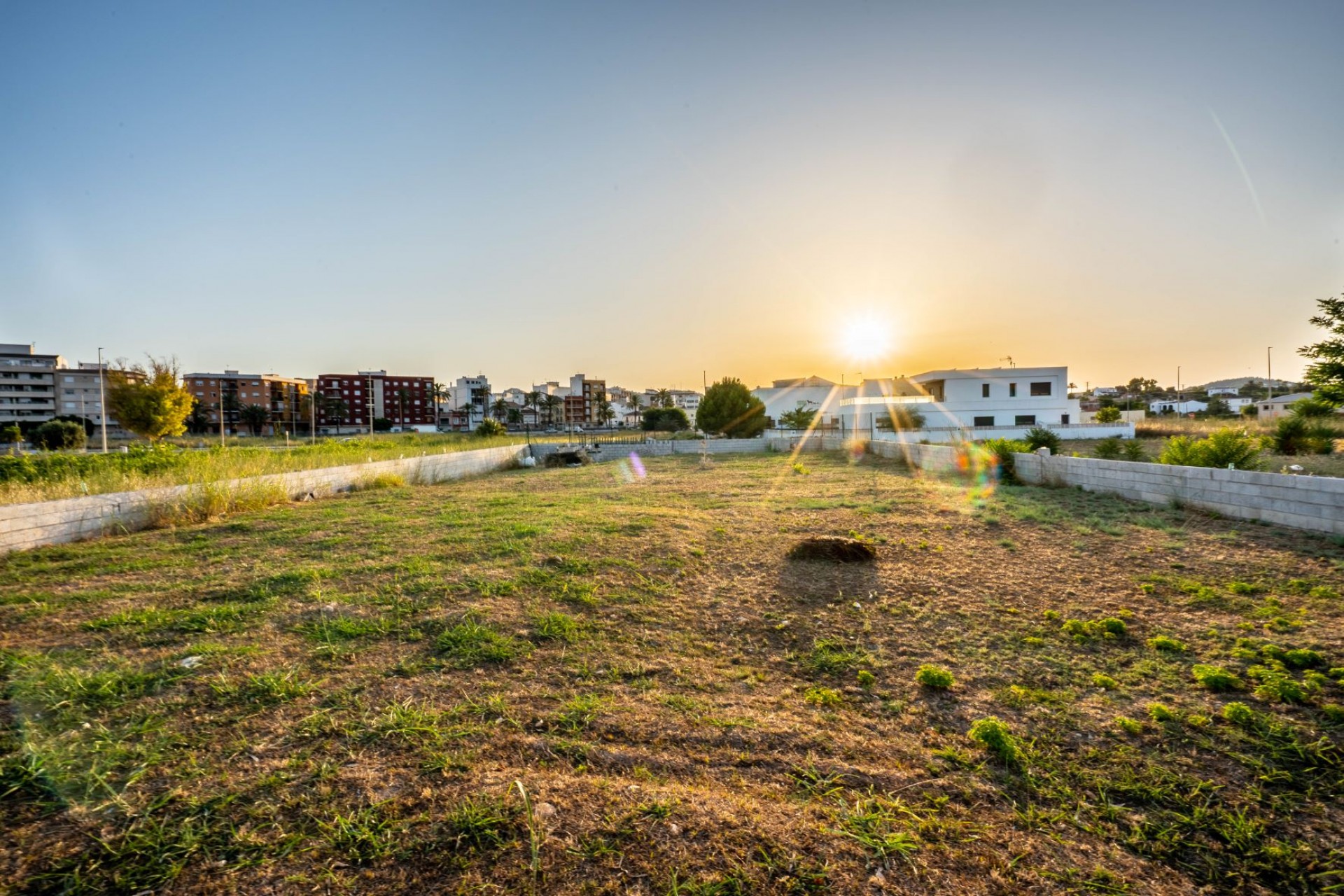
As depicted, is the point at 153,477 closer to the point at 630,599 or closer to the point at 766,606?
the point at 630,599

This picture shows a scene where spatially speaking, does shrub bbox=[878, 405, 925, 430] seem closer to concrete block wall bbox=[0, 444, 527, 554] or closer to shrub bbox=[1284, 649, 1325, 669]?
concrete block wall bbox=[0, 444, 527, 554]

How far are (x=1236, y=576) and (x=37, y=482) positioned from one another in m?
13.9

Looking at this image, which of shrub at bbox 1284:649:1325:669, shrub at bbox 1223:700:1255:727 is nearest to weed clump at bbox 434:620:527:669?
shrub at bbox 1223:700:1255:727

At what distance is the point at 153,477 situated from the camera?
8.10m

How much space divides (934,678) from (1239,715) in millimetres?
1381

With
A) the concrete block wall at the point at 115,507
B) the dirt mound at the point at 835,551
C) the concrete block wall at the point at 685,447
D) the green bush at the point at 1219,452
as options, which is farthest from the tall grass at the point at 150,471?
the green bush at the point at 1219,452

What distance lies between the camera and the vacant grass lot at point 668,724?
1.81m

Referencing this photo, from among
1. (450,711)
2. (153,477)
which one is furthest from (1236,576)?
(153,477)

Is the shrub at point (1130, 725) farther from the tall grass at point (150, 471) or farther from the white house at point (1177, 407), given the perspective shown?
the white house at point (1177, 407)

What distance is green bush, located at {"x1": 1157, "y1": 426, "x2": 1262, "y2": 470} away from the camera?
8492 millimetres

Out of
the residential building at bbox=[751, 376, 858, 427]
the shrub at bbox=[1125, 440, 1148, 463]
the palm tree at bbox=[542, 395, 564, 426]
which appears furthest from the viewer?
the palm tree at bbox=[542, 395, 564, 426]

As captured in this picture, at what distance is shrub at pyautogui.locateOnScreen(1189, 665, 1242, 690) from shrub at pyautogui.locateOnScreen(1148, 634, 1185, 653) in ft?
1.12

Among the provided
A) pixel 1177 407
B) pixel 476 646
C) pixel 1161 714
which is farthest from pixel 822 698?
pixel 1177 407

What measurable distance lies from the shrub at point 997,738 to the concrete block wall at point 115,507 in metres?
9.17
